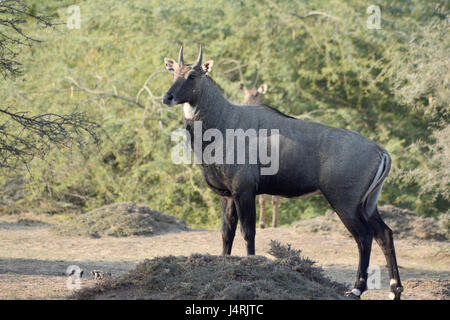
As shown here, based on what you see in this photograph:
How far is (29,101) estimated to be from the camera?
16016 mm

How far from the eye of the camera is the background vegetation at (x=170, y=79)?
52.2 feet

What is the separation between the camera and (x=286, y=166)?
6.74 meters

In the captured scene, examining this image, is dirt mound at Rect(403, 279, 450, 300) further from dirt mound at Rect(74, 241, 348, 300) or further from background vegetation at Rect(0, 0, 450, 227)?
background vegetation at Rect(0, 0, 450, 227)

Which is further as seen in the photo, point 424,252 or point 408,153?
point 408,153

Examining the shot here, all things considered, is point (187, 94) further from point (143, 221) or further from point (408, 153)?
point (408, 153)

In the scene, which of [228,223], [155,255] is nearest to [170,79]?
[155,255]

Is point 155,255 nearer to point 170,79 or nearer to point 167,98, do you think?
point 167,98

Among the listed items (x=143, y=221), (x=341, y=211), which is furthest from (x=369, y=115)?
(x=341, y=211)

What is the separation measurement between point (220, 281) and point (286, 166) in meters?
1.72

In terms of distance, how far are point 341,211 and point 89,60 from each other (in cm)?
1280

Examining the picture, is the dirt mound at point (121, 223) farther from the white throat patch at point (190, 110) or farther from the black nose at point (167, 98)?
the black nose at point (167, 98)

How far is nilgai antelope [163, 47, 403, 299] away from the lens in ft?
21.6

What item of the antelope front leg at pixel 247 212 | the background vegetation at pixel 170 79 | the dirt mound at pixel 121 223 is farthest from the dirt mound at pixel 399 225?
the antelope front leg at pixel 247 212

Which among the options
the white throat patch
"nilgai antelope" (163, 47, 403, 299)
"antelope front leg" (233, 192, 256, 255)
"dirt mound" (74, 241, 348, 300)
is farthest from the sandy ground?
the white throat patch
